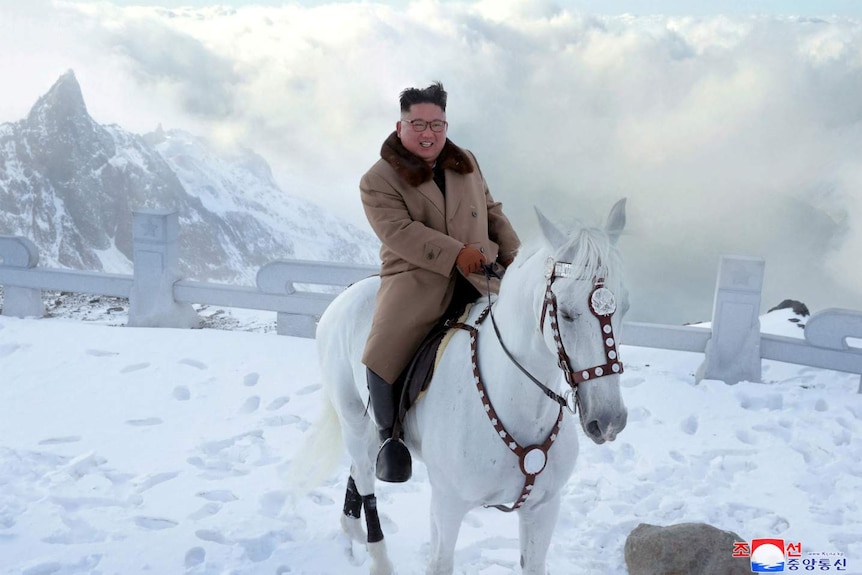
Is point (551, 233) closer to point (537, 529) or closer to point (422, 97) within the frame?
point (422, 97)

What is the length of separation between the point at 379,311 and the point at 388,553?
5.41 feet

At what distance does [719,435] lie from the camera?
18.7ft

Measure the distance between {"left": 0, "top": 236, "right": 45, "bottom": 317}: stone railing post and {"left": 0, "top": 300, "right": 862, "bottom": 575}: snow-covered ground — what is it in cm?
99

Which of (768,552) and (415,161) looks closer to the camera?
(415,161)

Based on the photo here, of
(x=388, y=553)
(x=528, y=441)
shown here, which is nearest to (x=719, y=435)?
(x=388, y=553)

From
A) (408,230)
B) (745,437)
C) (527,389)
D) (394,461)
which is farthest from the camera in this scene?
(745,437)

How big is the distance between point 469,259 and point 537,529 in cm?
120

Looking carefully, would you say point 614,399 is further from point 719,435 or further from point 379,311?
point 719,435

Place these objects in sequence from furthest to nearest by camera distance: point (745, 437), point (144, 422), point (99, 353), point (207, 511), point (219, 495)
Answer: point (99, 353), point (144, 422), point (745, 437), point (219, 495), point (207, 511)

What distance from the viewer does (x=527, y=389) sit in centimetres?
266

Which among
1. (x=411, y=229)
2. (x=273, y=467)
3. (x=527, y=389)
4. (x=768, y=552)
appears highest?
(x=411, y=229)

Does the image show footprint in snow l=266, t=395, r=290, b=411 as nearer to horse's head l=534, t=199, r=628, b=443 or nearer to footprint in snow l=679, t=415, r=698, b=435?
footprint in snow l=679, t=415, r=698, b=435

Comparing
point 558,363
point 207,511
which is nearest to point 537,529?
point 558,363

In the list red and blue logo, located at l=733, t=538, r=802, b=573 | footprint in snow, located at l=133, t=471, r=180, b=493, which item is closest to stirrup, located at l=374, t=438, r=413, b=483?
red and blue logo, located at l=733, t=538, r=802, b=573
